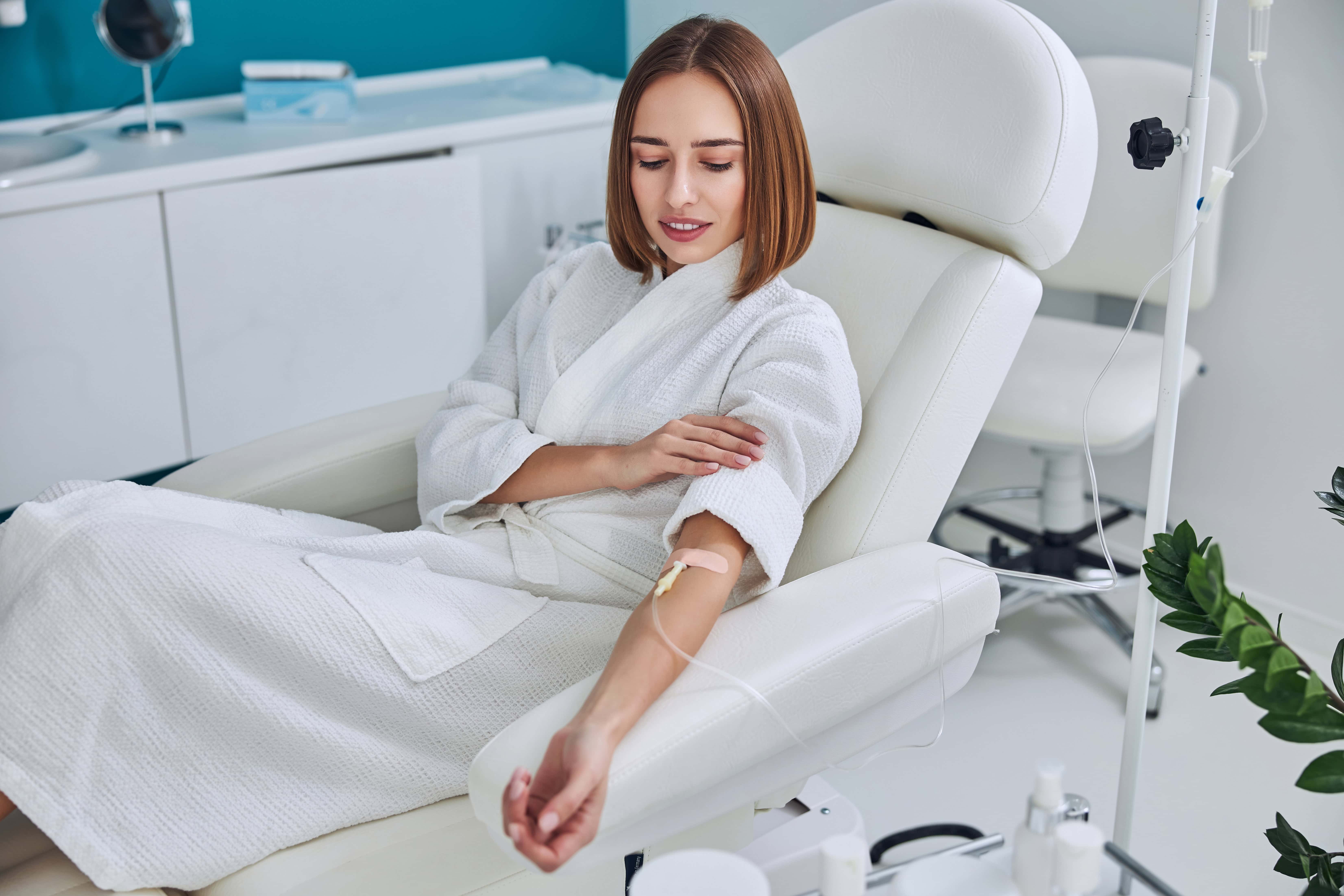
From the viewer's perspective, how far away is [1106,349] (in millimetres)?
2117

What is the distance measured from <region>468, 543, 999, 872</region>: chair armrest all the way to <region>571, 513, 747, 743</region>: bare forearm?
0.5 inches

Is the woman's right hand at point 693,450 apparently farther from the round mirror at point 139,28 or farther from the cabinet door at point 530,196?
the round mirror at point 139,28

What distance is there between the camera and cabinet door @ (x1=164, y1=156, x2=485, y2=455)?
2.23 meters

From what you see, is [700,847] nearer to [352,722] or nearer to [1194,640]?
[352,722]

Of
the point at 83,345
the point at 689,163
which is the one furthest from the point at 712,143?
the point at 83,345

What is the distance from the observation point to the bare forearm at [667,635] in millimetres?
963

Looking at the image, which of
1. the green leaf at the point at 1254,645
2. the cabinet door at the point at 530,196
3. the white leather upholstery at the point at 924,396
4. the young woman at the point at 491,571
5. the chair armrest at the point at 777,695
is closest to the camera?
the green leaf at the point at 1254,645

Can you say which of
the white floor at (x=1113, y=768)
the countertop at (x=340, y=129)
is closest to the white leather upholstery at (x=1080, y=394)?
the white floor at (x=1113, y=768)

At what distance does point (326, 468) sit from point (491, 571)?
0.32 m

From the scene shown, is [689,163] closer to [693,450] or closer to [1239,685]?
[693,450]

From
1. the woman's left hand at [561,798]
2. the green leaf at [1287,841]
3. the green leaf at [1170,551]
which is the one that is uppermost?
the green leaf at [1170,551]

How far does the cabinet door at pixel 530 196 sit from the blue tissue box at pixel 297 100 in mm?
298

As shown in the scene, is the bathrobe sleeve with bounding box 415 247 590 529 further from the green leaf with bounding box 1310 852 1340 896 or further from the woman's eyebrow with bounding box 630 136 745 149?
the green leaf with bounding box 1310 852 1340 896

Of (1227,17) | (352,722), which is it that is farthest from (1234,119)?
(352,722)
